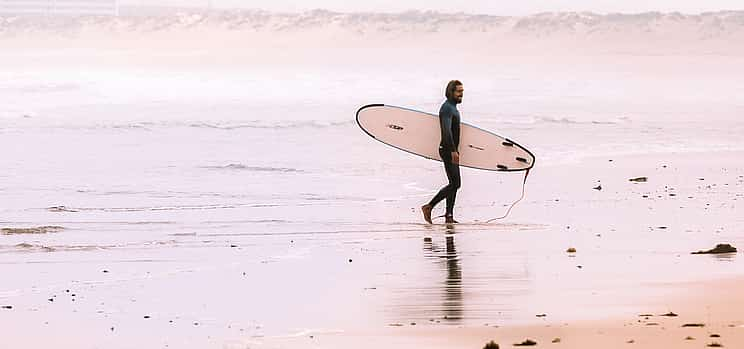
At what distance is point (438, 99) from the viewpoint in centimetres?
6278

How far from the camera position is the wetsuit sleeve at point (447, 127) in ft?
45.4

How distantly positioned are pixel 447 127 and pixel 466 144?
171 cm

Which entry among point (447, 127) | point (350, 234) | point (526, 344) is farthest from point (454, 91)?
point (526, 344)

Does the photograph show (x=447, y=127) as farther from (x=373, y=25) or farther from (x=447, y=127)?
(x=373, y=25)

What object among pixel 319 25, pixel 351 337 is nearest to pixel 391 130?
pixel 351 337

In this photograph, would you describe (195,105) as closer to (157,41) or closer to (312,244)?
(312,244)

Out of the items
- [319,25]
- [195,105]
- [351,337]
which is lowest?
[351,337]

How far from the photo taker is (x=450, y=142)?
13.9 m

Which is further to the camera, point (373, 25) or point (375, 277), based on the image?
point (373, 25)

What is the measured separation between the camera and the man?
543 inches

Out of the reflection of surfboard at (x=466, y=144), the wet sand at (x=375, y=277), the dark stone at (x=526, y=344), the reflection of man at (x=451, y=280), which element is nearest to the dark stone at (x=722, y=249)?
the wet sand at (x=375, y=277)

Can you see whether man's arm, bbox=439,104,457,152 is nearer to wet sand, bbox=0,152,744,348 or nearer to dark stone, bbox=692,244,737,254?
wet sand, bbox=0,152,744,348

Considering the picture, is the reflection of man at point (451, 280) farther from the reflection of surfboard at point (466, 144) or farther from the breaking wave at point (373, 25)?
the breaking wave at point (373, 25)

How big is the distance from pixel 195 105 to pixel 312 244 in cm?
4400
